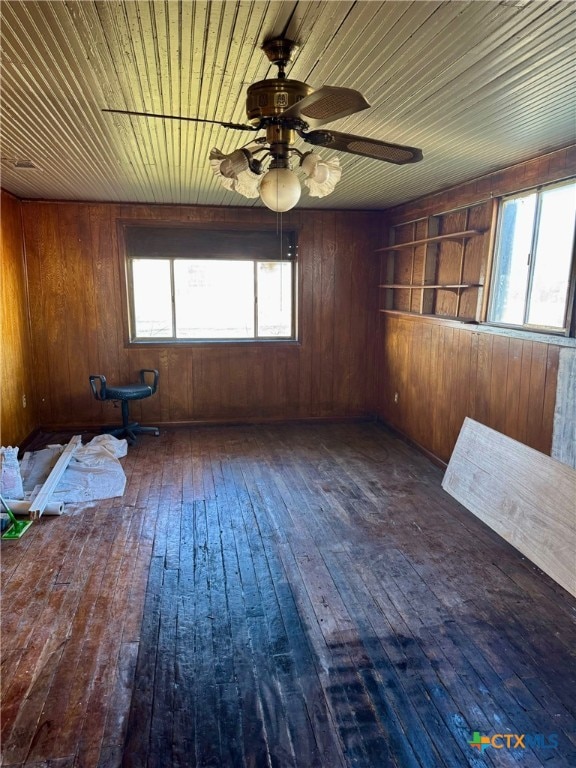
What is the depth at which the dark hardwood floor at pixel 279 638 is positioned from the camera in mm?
1827

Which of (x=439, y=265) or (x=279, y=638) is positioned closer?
(x=279, y=638)

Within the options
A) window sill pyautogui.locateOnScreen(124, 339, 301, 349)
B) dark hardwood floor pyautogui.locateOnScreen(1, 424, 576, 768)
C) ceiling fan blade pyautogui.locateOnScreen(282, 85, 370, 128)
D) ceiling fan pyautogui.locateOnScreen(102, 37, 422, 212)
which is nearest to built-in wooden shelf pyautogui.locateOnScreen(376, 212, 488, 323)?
window sill pyautogui.locateOnScreen(124, 339, 301, 349)

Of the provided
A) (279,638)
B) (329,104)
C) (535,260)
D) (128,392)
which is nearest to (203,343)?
(128,392)

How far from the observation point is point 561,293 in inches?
125

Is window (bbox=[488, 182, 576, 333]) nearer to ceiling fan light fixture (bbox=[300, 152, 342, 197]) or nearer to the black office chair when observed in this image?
ceiling fan light fixture (bbox=[300, 152, 342, 197])

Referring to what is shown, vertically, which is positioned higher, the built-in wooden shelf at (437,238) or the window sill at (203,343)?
the built-in wooden shelf at (437,238)

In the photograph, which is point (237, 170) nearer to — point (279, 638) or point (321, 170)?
point (321, 170)

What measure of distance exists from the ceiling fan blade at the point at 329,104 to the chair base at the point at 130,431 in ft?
13.7

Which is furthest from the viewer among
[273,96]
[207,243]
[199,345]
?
[199,345]

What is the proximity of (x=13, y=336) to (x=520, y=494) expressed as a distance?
15.4 feet

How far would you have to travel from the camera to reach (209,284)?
18.7 feet

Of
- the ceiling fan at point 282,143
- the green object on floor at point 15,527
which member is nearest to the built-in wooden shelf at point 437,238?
the ceiling fan at point 282,143

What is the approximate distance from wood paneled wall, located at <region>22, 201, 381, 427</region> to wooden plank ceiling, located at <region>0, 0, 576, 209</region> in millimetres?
1907

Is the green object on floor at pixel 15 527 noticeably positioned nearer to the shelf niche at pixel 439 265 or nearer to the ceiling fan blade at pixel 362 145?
the ceiling fan blade at pixel 362 145
